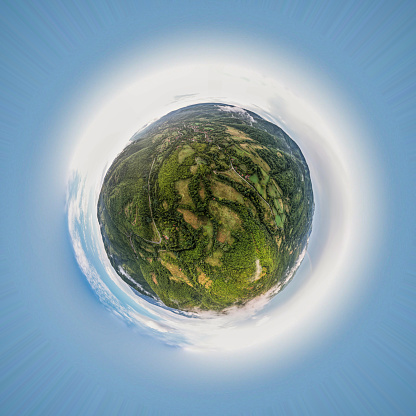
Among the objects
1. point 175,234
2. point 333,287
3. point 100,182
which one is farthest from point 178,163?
point 333,287

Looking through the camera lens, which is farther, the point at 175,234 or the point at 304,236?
the point at 304,236

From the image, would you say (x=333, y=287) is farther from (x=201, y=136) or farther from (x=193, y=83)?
(x=193, y=83)

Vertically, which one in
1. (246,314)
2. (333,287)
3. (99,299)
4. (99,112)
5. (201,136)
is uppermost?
(201,136)

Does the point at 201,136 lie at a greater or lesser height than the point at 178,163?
greater

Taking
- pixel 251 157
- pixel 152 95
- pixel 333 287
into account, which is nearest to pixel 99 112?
pixel 152 95

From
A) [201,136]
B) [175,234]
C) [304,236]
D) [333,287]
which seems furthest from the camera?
[304,236]

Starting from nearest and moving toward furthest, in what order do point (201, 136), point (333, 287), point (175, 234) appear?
1. point (175, 234)
2. point (201, 136)
3. point (333, 287)

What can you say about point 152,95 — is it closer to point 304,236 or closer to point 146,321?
point 304,236
